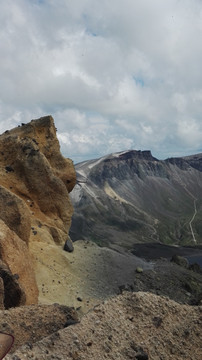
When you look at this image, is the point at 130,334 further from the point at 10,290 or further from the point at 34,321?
the point at 10,290

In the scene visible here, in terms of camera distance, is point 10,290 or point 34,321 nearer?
point 34,321

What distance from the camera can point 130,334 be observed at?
12.0m

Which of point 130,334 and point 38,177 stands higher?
point 38,177

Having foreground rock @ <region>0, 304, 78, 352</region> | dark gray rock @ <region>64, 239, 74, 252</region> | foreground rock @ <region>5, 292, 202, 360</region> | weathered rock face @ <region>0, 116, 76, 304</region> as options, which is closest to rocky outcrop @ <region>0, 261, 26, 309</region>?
foreground rock @ <region>0, 304, 78, 352</region>

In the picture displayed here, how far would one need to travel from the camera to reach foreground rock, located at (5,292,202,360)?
10.2 m

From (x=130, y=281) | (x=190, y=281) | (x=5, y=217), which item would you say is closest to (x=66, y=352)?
(x=5, y=217)

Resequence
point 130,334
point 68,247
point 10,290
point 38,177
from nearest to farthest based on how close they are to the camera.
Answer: point 130,334, point 10,290, point 68,247, point 38,177

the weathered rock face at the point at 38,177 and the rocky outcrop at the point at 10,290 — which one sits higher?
the weathered rock face at the point at 38,177

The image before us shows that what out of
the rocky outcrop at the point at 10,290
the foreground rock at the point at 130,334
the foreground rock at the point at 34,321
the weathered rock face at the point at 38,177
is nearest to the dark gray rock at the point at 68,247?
the weathered rock face at the point at 38,177

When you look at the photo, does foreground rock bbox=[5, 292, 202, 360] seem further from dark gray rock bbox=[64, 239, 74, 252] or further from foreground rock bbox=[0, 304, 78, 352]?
dark gray rock bbox=[64, 239, 74, 252]

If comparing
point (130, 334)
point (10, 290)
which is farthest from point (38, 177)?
point (130, 334)

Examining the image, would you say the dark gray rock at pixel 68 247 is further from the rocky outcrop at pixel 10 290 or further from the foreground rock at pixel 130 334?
the foreground rock at pixel 130 334

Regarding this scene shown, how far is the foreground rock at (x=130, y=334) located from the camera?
10195mm

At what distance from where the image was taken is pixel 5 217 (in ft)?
97.3
